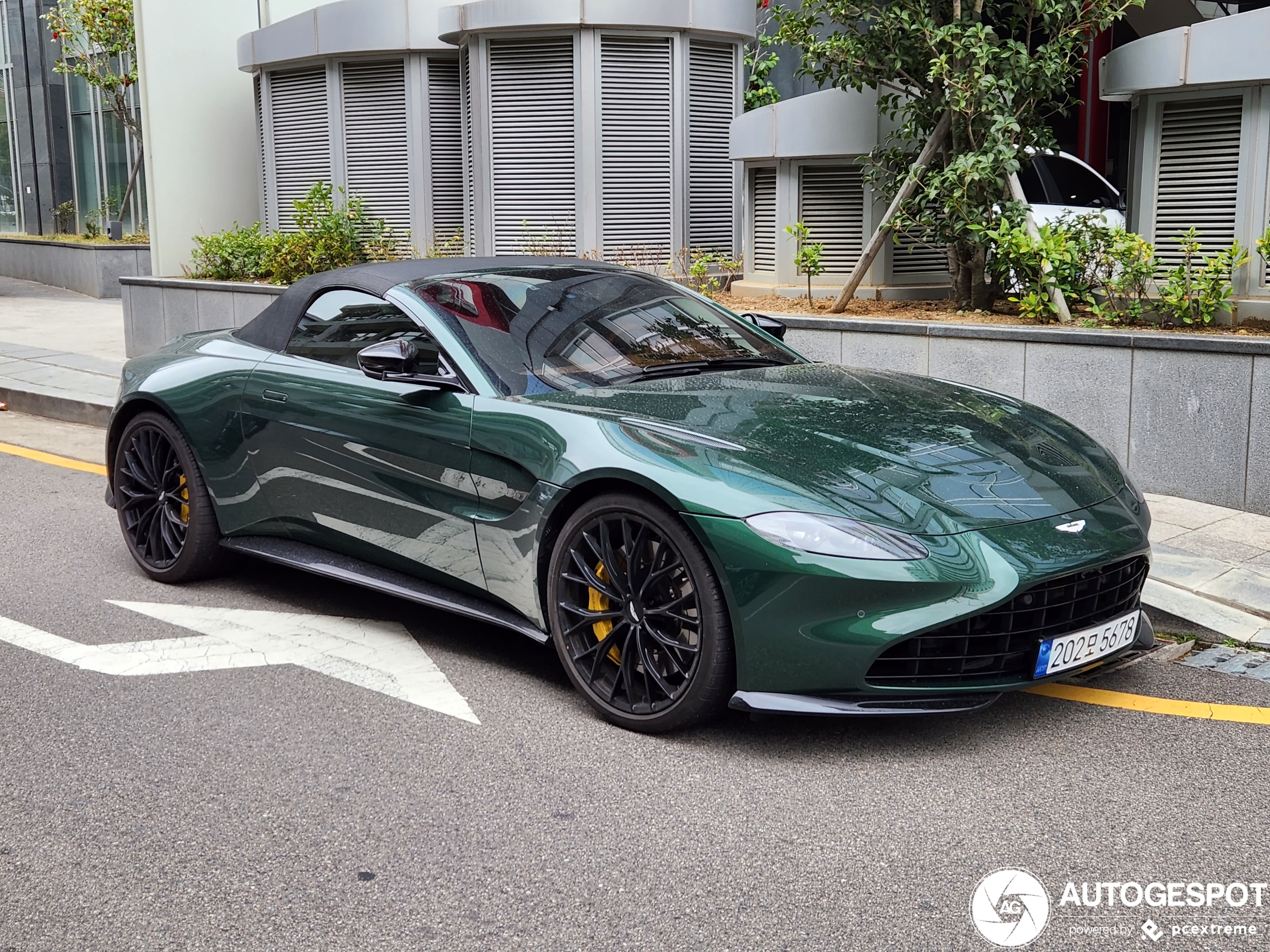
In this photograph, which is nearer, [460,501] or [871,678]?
[871,678]

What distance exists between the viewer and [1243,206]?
787cm

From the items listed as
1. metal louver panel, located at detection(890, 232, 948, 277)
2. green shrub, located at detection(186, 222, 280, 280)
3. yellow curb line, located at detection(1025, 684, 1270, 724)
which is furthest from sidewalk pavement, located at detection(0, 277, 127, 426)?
yellow curb line, located at detection(1025, 684, 1270, 724)

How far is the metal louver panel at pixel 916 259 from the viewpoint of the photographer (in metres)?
10.2

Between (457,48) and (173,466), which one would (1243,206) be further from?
(457,48)

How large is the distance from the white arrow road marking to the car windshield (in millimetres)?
1060

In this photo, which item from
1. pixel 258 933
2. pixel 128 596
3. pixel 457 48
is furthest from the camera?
pixel 457 48

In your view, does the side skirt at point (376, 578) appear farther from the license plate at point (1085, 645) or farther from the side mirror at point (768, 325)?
the side mirror at point (768, 325)

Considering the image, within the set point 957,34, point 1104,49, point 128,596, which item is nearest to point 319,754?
point 128,596

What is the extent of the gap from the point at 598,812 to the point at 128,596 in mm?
2984

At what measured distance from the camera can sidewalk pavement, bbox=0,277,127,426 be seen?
10891mm

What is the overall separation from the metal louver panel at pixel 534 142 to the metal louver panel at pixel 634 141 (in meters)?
0.30

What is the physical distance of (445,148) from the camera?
528 inches

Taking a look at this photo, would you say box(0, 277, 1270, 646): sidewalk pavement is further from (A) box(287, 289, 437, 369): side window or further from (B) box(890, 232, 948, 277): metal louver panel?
(B) box(890, 232, 948, 277): metal louver panel

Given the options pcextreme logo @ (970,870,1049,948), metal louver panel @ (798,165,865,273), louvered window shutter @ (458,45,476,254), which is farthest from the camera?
louvered window shutter @ (458,45,476,254)
